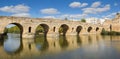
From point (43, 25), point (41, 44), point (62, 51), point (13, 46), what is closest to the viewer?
point (62, 51)

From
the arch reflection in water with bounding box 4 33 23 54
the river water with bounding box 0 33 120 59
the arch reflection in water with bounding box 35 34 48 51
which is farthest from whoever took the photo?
the arch reflection in water with bounding box 35 34 48 51

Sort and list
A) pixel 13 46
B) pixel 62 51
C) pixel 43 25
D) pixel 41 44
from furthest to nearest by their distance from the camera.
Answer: pixel 43 25
pixel 41 44
pixel 13 46
pixel 62 51

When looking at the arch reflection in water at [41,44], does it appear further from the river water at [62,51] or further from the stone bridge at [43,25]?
the stone bridge at [43,25]

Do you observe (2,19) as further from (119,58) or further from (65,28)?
(119,58)

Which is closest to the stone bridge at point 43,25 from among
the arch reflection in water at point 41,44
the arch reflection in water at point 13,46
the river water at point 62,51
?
the arch reflection in water at point 13,46

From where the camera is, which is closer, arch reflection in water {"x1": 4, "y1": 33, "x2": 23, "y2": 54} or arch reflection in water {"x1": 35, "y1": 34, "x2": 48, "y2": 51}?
arch reflection in water {"x1": 4, "y1": 33, "x2": 23, "y2": 54}

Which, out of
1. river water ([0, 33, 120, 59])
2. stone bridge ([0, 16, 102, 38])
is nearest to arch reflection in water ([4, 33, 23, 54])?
river water ([0, 33, 120, 59])

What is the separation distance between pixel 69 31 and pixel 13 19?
1491 cm

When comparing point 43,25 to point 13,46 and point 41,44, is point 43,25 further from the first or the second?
point 13,46

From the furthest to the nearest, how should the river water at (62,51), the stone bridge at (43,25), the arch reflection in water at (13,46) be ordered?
the stone bridge at (43,25) → the arch reflection in water at (13,46) → the river water at (62,51)

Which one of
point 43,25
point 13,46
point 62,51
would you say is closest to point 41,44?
point 13,46

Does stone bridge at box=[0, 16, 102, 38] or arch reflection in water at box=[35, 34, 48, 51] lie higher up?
stone bridge at box=[0, 16, 102, 38]

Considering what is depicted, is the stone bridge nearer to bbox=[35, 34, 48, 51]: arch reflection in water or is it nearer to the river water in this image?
bbox=[35, 34, 48, 51]: arch reflection in water

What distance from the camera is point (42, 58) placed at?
10.4m
